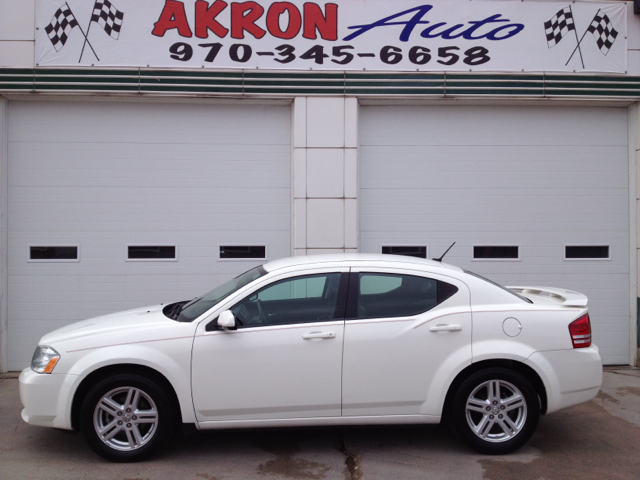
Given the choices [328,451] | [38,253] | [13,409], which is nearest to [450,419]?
[328,451]

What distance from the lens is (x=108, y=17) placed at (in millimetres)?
7691

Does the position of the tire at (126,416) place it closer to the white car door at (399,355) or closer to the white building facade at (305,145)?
the white car door at (399,355)

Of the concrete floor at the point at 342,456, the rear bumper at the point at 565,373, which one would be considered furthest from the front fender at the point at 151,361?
the rear bumper at the point at 565,373

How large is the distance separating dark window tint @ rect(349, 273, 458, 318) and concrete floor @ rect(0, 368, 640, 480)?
3.47 feet

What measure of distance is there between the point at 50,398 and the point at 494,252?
5.87 m

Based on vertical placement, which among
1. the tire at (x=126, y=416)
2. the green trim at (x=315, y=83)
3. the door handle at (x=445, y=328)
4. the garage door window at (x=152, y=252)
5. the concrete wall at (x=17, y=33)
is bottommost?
the tire at (x=126, y=416)

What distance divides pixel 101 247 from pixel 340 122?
361 centimetres

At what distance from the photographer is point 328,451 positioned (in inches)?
190

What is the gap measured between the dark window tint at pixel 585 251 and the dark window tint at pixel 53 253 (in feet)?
22.1

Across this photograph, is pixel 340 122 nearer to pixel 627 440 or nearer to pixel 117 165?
pixel 117 165

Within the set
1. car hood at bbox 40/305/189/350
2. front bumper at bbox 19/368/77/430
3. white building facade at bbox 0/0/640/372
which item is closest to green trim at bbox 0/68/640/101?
white building facade at bbox 0/0/640/372

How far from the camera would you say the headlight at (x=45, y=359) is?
4527mm

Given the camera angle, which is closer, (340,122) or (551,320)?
(551,320)

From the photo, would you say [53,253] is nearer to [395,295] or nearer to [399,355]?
[395,295]
